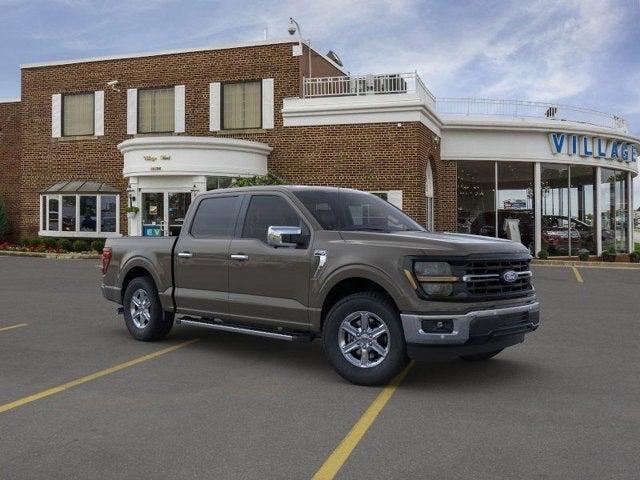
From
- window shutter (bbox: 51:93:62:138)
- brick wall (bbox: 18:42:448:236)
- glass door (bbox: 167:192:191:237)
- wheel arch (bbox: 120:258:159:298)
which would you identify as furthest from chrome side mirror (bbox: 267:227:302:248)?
window shutter (bbox: 51:93:62:138)

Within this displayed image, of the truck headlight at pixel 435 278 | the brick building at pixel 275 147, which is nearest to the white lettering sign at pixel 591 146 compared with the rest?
the brick building at pixel 275 147

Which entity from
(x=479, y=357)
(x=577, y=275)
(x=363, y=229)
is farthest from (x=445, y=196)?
(x=363, y=229)

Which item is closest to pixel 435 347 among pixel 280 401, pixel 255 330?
pixel 280 401

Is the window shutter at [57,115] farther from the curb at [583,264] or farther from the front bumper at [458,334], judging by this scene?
the front bumper at [458,334]

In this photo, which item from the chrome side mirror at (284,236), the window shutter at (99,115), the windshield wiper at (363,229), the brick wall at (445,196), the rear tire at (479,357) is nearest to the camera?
the chrome side mirror at (284,236)

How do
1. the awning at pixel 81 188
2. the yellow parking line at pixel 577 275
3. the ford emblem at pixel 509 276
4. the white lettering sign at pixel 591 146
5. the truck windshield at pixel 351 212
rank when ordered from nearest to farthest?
the ford emblem at pixel 509 276 < the truck windshield at pixel 351 212 < the yellow parking line at pixel 577 275 < the white lettering sign at pixel 591 146 < the awning at pixel 81 188

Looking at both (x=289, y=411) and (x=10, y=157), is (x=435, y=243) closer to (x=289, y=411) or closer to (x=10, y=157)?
(x=289, y=411)

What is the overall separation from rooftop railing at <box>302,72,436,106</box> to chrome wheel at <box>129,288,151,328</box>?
51.0 ft

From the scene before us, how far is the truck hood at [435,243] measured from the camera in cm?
594

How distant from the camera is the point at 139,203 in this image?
2355cm

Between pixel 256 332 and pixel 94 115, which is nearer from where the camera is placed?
pixel 256 332

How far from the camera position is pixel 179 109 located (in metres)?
25.8

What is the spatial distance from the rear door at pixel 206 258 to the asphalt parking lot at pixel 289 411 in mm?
628

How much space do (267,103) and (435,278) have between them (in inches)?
771
